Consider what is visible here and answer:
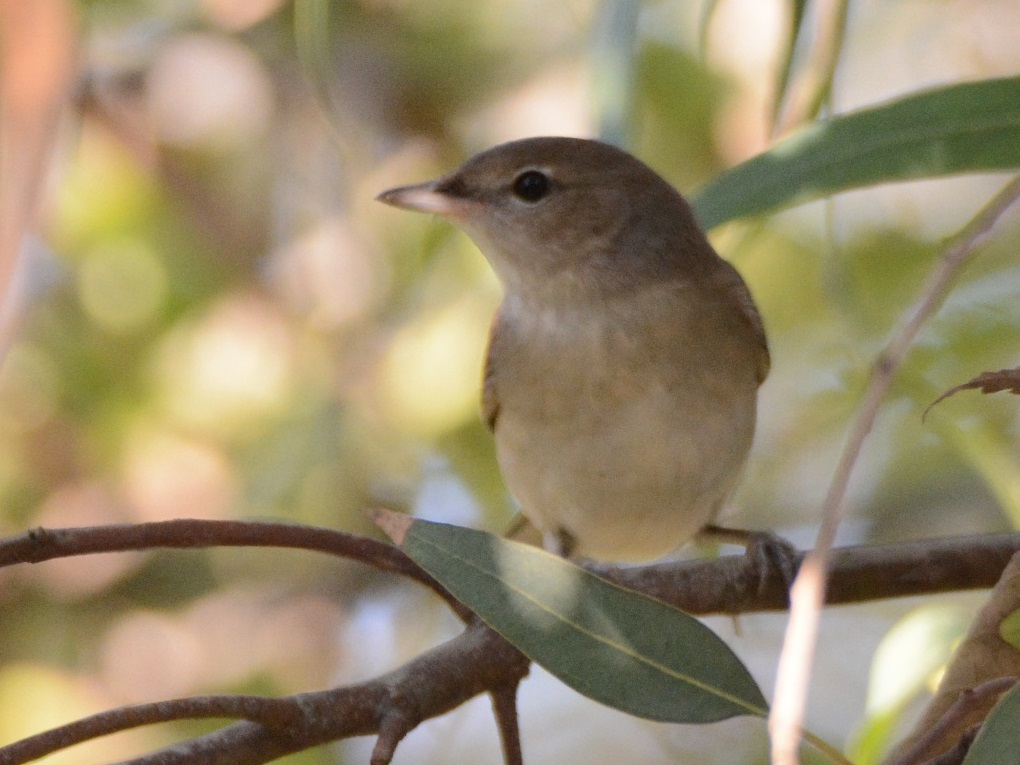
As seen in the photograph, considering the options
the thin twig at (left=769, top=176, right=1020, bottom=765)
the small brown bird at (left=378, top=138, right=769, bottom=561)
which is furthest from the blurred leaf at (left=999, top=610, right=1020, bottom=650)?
the small brown bird at (left=378, top=138, right=769, bottom=561)

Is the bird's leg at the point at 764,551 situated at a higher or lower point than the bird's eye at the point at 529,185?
lower

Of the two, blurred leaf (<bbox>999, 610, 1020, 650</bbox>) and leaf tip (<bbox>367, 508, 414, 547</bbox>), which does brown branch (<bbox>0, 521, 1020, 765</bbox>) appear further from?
blurred leaf (<bbox>999, 610, 1020, 650</bbox>)

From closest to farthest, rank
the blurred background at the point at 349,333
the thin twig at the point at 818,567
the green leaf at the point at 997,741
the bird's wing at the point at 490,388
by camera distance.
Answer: the thin twig at the point at 818,567 < the green leaf at the point at 997,741 < the bird's wing at the point at 490,388 < the blurred background at the point at 349,333

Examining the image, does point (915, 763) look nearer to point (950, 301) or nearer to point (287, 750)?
point (287, 750)

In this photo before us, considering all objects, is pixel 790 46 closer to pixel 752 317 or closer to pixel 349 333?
pixel 752 317

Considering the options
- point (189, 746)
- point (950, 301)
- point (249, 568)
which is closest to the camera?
point (189, 746)

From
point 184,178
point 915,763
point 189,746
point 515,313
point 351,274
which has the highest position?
point 184,178

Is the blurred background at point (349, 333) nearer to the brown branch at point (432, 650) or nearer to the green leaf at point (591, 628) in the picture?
the brown branch at point (432, 650)

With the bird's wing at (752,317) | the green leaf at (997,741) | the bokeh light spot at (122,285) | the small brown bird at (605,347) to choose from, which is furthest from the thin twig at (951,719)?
the bokeh light spot at (122,285)

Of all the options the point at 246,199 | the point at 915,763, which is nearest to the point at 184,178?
the point at 246,199
